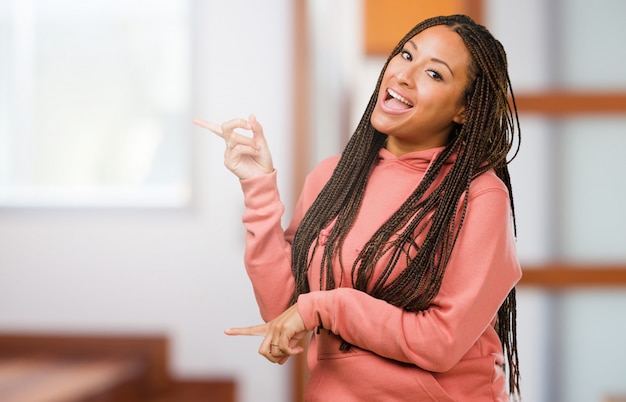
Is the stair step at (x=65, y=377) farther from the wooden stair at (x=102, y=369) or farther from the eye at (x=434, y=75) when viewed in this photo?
the eye at (x=434, y=75)

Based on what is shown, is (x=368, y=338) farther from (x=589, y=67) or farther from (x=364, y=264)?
(x=589, y=67)

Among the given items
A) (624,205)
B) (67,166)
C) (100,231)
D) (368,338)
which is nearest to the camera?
(368,338)

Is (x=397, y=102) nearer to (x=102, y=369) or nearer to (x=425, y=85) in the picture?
(x=425, y=85)

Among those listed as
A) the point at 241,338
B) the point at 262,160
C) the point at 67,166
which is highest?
the point at 262,160

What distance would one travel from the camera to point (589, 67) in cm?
221

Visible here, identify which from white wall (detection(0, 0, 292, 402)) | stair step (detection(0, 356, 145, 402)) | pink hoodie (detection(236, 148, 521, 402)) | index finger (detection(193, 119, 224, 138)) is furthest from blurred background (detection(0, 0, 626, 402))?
index finger (detection(193, 119, 224, 138))

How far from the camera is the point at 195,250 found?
2.72 metres

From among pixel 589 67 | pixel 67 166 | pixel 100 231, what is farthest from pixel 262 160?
pixel 67 166

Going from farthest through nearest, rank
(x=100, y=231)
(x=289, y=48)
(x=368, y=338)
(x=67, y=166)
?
(x=67, y=166), (x=100, y=231), (x=289, y=48), (x=368, y=338)

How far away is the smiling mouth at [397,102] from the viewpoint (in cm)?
88

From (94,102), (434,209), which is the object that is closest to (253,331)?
(434,209)

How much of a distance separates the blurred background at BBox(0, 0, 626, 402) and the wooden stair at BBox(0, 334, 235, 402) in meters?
0.04

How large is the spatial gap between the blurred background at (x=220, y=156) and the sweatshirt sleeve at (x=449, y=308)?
139 centimetres

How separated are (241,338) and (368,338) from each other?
1851 millimetres
